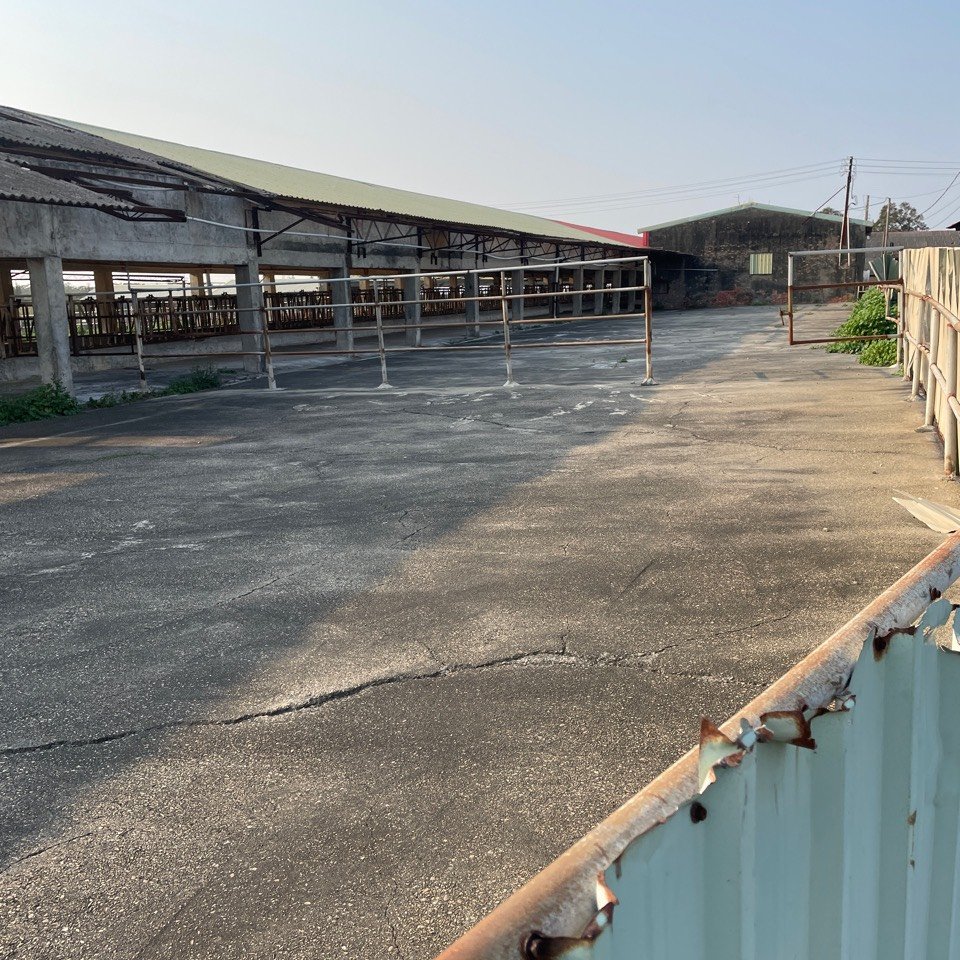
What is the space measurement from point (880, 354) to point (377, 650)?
42.1ft

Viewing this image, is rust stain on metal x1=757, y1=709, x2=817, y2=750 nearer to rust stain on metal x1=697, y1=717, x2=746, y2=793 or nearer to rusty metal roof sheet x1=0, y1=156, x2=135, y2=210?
rust stain on metal x1=697, y1=717, x2=746, y2=793

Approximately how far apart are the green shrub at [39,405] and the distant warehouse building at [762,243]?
3823 cm

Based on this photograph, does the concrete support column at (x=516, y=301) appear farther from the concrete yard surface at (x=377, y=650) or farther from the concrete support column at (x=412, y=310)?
the concrete yard surface at (x=377, y=650)

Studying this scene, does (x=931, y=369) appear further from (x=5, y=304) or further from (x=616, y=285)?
(x=616, y=285)

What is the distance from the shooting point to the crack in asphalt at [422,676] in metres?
3.38

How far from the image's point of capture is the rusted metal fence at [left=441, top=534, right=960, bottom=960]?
964 mm

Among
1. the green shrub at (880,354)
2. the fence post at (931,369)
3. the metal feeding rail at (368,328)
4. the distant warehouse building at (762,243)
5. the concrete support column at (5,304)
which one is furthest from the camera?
the distant warehouse building at (762,243)

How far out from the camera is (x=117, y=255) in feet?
52.3

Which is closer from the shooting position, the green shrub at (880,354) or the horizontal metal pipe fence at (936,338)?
the horizontal metal pipe fence at (936,338)

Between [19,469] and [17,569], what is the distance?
3.77 m

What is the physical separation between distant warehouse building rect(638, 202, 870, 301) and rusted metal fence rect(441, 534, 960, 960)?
46129 mm

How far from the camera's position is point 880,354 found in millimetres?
14688

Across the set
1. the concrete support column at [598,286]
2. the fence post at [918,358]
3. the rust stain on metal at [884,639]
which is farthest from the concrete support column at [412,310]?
the rust stain on metal at [884,639]

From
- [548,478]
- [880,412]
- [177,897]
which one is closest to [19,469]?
[548,478]
